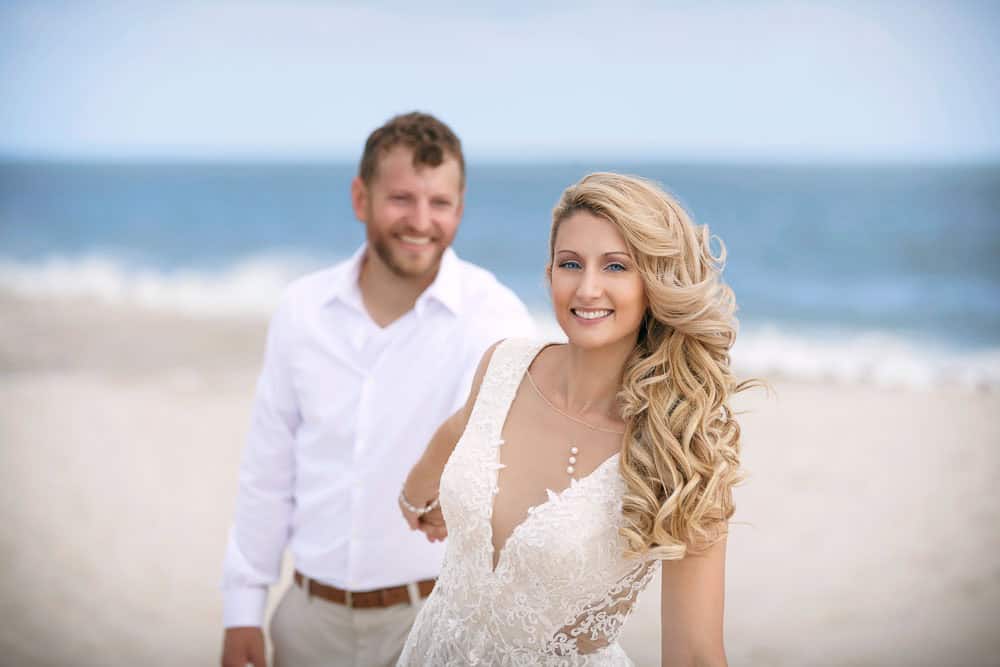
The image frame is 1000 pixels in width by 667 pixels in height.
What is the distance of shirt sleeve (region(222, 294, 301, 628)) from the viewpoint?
9.83 feet

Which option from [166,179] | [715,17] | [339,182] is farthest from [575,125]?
[166,179]

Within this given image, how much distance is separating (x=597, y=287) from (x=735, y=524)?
6.57 feet

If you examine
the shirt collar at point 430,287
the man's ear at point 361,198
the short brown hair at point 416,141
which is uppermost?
the short brown hair at point 416,141

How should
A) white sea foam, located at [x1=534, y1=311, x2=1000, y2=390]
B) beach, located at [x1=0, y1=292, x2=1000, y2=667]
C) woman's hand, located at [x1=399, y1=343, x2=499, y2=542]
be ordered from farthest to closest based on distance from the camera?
1. white sea foam, located at [x1=534, y1=311, x2=1000, y2=390]
2. beach, located at [x1=0, y1=292, x2=1000, y2=667]
3. woman's hand, located at [x1=399, y1=343, x2=499, y2=542]

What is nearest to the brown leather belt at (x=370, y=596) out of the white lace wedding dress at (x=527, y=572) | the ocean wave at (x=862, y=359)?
the white lace wedding dress at (x=527, y=572)

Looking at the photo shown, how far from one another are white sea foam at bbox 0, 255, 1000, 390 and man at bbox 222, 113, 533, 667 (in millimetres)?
9756

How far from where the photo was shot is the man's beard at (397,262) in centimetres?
290

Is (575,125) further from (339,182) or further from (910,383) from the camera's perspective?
(910,383)

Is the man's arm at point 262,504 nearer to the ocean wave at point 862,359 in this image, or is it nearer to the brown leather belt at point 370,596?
the brown leather belt at point 370,596

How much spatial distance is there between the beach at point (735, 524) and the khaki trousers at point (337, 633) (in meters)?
2.47

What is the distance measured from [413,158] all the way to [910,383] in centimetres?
1205

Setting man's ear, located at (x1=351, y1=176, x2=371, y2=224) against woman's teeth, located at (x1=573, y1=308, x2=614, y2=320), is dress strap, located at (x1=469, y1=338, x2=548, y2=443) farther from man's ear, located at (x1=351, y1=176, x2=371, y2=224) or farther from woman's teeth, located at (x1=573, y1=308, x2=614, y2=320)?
man's ear, located at (x1=351, y1=176, x2=371, y2=224)

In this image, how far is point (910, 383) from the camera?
43.5 ft

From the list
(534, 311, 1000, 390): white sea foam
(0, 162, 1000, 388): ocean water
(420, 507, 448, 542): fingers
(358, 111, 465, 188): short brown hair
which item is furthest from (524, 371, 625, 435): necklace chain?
(0, 162, 1000, 388): ocean water
